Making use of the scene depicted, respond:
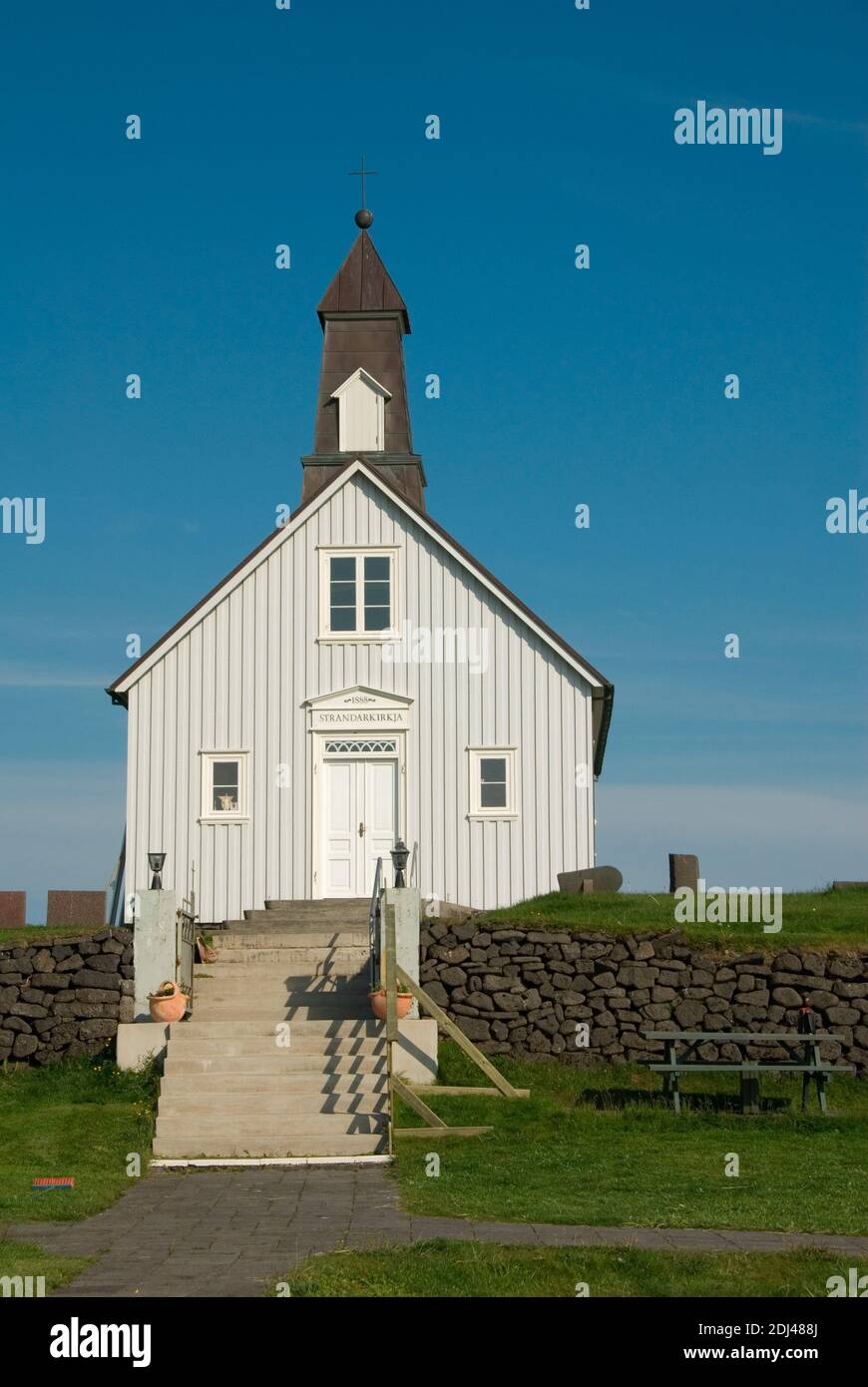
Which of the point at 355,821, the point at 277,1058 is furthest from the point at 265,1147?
the point at 355,821

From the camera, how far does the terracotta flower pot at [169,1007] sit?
1820cm

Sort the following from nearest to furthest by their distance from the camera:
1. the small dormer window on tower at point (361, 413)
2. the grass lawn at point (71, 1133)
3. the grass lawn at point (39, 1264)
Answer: the grass lawn at point (39, 1264) → the grass lawn at point (71, 1133) → the small dormer window on tower at point (361, 413)

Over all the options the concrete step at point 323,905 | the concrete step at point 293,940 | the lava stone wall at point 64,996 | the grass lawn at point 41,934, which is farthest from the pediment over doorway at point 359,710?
the lava stone wall at point 64,996

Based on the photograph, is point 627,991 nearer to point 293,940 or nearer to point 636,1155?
point 293,940

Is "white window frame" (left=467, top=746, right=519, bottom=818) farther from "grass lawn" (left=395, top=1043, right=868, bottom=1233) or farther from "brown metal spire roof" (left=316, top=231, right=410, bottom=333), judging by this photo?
"brown metal spire roof" (left=316, top=231, right=410, bottom=333)

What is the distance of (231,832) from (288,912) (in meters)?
1.99

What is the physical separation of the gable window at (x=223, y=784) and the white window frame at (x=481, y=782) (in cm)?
361

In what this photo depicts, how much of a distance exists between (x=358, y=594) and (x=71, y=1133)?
1173 cm

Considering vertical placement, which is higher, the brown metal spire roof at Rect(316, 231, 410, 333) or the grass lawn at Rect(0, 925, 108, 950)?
the brown metal spire roof at Rect(316, 231, 410, 333)

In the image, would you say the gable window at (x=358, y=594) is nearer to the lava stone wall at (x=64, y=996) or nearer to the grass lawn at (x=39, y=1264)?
the lava stone wall at (x=64, y=996)

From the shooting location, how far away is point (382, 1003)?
17609 millimetres

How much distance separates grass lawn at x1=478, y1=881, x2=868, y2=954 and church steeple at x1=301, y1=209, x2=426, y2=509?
8.39 meters

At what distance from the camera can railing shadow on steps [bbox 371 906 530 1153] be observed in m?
15.4

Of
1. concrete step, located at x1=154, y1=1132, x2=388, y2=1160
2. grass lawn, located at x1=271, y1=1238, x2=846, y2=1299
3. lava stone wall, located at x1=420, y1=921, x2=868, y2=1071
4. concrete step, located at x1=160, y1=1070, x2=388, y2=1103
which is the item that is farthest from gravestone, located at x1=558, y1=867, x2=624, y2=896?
grass lawn, located at x1=271, y1=1238, x2=846, y2=1299
